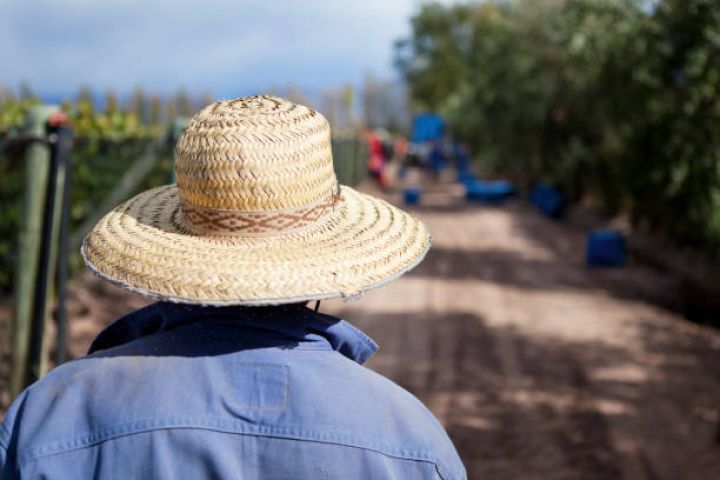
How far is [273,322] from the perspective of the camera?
169cm

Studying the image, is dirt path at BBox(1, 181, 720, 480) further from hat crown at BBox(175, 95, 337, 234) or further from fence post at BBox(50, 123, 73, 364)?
hat crown at BBox(175, 95, 337, 234)

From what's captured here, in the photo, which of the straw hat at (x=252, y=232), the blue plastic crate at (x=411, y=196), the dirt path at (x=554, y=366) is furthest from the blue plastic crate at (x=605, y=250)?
the straw hat at (x=252, y=232)

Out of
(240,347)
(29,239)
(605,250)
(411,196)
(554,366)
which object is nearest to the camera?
(240,347)

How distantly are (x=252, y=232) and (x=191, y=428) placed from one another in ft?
1.50

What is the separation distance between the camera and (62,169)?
3.91 meters

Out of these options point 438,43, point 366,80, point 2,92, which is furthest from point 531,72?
point 438,43

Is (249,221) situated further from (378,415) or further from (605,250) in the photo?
(605,250)

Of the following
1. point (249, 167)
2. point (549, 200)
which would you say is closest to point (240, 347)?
point (249, 167)

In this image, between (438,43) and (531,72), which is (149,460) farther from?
(438,43)

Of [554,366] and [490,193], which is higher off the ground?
[554,366]

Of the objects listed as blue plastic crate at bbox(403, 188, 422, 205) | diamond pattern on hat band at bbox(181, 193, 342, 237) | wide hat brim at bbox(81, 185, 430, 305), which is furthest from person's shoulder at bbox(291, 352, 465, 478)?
blue plastic crate at bbox(403, 188, 422, 205)

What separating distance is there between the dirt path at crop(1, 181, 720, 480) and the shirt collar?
376 centimetres

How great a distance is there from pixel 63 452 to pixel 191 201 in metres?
0.58

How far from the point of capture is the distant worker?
155 cm
